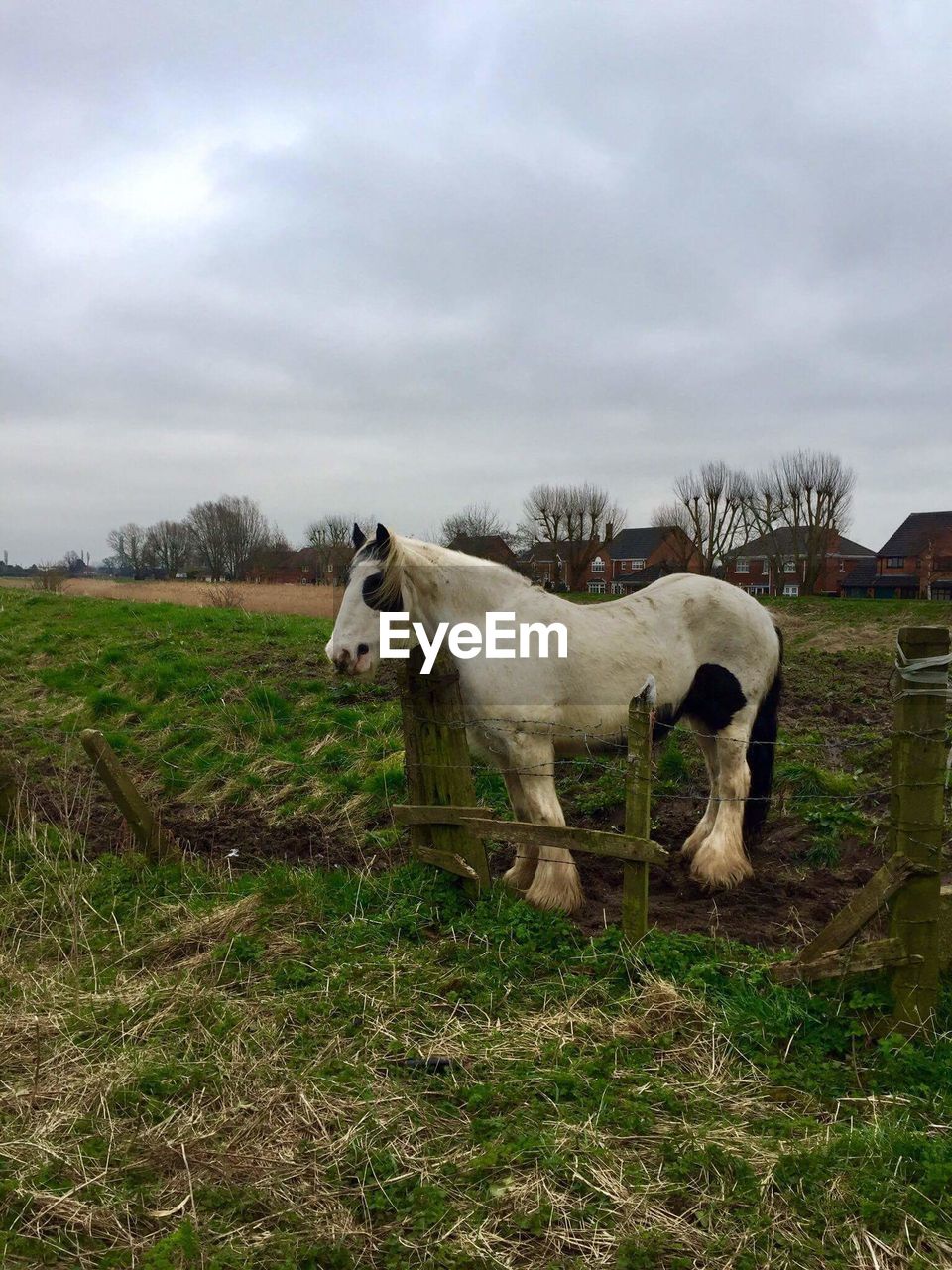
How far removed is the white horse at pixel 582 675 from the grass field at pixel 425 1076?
0.46 meters

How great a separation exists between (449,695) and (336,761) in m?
3.59

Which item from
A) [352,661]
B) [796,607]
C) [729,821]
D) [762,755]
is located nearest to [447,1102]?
[352,661]

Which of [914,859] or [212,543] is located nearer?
[914,859]

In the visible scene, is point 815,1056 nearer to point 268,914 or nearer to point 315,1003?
point 315,1003

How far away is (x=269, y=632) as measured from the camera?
14656mm

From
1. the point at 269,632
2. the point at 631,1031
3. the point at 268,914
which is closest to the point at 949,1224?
the point at 631,1031

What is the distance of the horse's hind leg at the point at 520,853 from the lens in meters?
5.22

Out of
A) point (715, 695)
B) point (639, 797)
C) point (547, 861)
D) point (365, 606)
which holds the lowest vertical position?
point (547, 861)

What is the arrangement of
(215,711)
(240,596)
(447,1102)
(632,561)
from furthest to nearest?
1. (632,561)
2. (240,596)
3. (215,711)
4. (447,1102)

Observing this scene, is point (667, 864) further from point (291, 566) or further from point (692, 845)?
point (291, 566)

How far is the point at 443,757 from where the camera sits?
16.2 feet

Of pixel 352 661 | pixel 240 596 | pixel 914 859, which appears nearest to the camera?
pixel 914 859

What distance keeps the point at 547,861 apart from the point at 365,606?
1.86m

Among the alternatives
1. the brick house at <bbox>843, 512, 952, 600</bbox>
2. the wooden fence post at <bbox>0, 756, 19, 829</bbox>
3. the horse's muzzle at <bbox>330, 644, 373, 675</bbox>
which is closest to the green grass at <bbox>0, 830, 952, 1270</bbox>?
the horse's muzzle at <bbox>330, 644, 373, 675</bbox>
